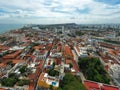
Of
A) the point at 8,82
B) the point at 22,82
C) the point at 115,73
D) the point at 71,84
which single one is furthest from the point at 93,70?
the point at 8,82

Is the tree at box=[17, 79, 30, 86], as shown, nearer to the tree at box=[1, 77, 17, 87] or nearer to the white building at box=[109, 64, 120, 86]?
the tree at box=[1, 77, 17, 87]

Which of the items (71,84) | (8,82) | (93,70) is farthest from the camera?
(93,70)

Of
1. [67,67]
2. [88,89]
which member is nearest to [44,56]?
[67,67]

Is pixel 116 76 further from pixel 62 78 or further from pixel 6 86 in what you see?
pixel 6 86

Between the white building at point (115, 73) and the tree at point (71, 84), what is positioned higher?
the tree at point (71, 84)

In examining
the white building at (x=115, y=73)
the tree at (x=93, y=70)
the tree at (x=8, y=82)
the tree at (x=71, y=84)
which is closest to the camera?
the tree at (x=71, y=84)

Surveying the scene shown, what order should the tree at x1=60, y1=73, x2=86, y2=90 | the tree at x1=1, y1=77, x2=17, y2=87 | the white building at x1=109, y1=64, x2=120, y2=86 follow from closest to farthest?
the tree at x1=60, y1=73, x2=86, y2=90 → the tree at x1=1, y1=77, x2=17, y2=87 → the white building at x1=109, y1=64, x2=120, y2=86

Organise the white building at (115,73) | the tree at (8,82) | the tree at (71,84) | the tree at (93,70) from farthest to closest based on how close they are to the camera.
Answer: the white building at (115,73) < the tree at (93,70) < the tree at (8,82) < the tree at (71,84)

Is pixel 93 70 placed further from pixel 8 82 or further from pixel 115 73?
pixel 8 82

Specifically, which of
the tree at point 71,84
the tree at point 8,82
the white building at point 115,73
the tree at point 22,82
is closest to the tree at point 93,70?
the white building at point 115,73

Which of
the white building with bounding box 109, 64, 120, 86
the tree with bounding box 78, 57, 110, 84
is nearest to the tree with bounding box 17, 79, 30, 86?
the tree with bounding box 78, 57, 110, 84

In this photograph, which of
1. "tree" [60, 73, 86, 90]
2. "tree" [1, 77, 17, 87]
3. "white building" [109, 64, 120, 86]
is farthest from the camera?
"white building" [109, 64, 120, 86]

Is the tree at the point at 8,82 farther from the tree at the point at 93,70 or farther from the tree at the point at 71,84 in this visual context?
the tree at the point at 93,70

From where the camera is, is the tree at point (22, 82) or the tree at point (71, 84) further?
the tree at point (22, 82)
